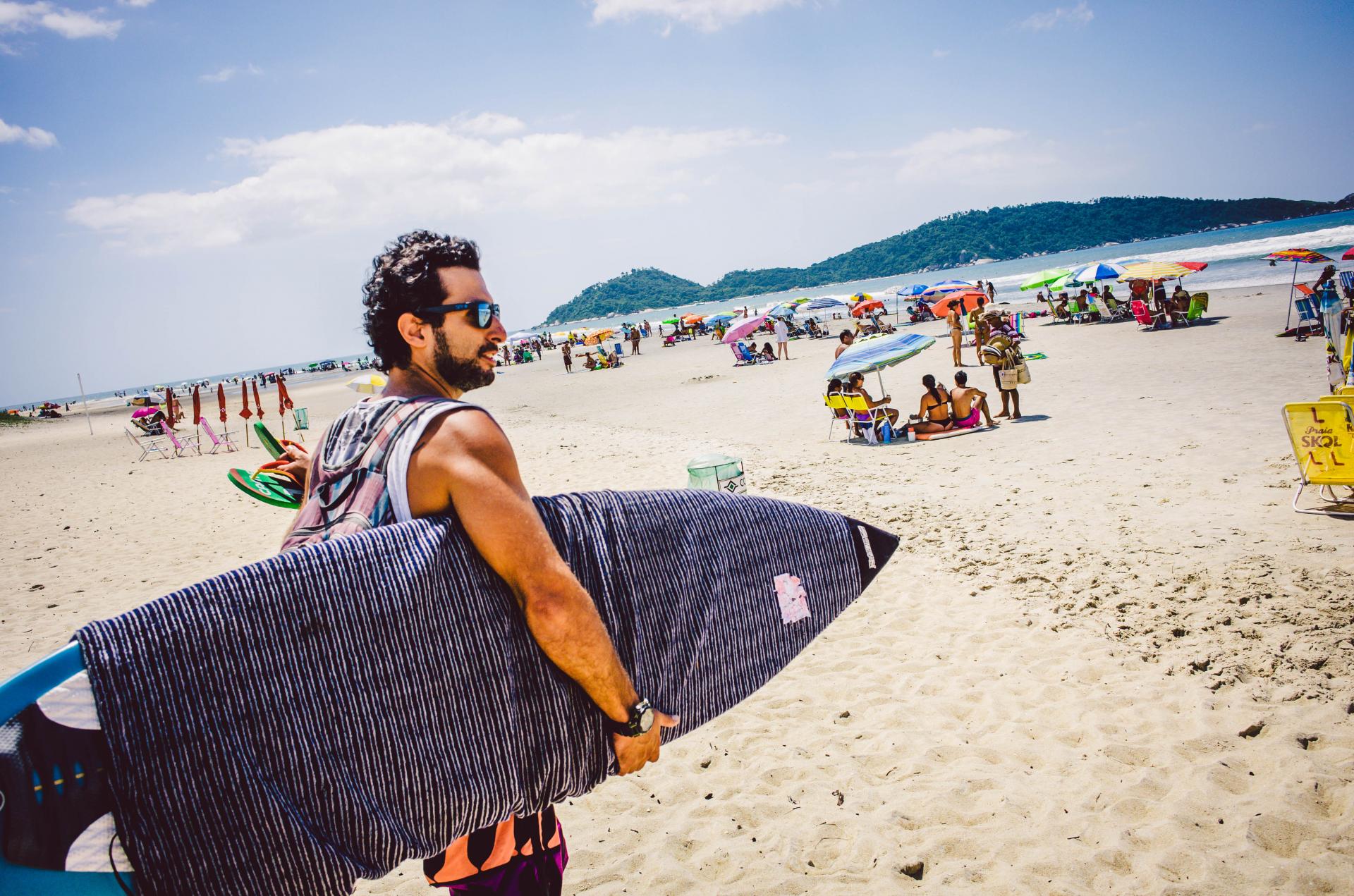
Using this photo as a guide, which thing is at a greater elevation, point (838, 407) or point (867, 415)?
point (838, 407)

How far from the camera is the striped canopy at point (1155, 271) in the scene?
716 inches

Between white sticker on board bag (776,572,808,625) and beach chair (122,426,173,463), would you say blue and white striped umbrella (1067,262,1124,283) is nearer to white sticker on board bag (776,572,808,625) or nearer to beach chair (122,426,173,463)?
white sticker on board bag (776,572,808,625)

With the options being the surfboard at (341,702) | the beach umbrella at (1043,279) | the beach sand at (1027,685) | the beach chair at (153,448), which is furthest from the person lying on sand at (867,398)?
the beach chair at (153,448)

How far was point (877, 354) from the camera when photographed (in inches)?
414

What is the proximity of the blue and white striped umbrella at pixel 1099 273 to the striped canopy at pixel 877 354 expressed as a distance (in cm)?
1282

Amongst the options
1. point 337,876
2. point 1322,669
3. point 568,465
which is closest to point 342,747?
point 337,876

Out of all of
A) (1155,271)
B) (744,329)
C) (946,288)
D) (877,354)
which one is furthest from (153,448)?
(946,288)

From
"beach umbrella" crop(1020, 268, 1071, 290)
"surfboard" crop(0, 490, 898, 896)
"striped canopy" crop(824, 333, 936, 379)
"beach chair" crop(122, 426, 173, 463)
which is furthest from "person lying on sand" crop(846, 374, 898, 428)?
"beach chair" crop(122, 426, 173, 463)

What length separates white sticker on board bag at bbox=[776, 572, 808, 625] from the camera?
5.60 feet

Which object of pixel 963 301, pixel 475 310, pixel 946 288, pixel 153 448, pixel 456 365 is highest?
pixel 946 288

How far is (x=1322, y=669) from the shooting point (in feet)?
11.7

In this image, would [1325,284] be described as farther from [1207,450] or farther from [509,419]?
[509,419]

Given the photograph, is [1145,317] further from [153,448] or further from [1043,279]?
[153,448]

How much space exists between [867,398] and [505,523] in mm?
10141
